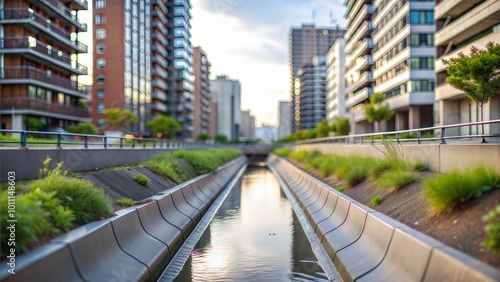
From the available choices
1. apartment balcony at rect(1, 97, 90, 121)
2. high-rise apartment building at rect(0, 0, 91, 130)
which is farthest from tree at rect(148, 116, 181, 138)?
high-rise apartment building at rect(0, 0, 91, 130)

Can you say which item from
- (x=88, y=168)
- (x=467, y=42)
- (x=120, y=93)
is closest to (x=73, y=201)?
(x=88, y=168)

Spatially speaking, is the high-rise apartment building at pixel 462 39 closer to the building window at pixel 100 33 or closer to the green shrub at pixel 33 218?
the green shrub at pixel 33 218

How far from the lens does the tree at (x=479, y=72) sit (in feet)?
98.7

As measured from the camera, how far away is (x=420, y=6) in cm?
6344

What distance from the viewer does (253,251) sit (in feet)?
41.5

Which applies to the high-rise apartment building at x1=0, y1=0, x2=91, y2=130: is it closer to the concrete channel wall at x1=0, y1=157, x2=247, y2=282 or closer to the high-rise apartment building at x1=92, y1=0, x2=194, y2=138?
the high-rise apartment building at x1=92, y1=0, x2=194, y2=138

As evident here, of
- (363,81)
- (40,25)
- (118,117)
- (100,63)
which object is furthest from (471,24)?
(100,63)

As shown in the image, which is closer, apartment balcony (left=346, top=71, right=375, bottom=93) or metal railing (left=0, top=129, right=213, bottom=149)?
metal railing (left=0, top=129, right=213, bottom=149)

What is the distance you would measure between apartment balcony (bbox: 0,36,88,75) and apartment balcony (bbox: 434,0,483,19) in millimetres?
37144

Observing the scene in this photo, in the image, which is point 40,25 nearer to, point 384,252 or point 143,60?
point 143,60

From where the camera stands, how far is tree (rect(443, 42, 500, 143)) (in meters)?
30.1

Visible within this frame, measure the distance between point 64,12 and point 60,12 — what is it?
3.91 feet

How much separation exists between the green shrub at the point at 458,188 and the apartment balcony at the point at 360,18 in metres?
78.3

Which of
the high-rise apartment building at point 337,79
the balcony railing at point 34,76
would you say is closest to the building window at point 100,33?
the balcony railing at point 34,76
